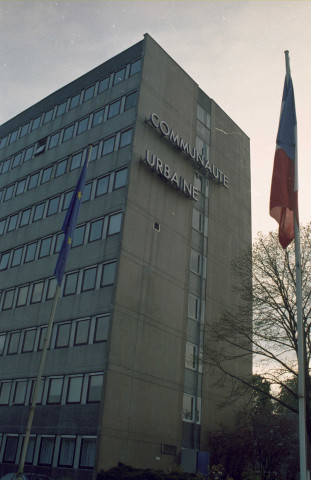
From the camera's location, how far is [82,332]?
110 feet

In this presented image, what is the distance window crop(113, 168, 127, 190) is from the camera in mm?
37219

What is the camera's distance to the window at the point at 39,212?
43.3 m

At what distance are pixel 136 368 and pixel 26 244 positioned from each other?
16567mm

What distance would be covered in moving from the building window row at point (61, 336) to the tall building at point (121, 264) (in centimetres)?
12

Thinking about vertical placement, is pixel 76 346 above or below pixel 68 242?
below

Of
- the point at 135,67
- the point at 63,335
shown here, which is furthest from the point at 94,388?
the point at 135,67

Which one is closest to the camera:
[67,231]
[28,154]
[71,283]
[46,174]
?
[67,231]

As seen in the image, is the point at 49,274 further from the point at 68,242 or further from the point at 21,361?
the point at 68,242

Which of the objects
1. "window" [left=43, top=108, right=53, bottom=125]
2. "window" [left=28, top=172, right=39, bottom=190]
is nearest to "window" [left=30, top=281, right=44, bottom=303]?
"window" [left=28, top=172, right=39, bottom=190]

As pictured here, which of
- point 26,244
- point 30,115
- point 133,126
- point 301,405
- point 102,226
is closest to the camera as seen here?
point 301,405

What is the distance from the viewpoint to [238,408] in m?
40.6

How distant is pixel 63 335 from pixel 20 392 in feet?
18.2

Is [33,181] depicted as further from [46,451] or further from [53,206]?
[46,451]

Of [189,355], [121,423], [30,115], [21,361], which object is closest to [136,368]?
[121,423]
